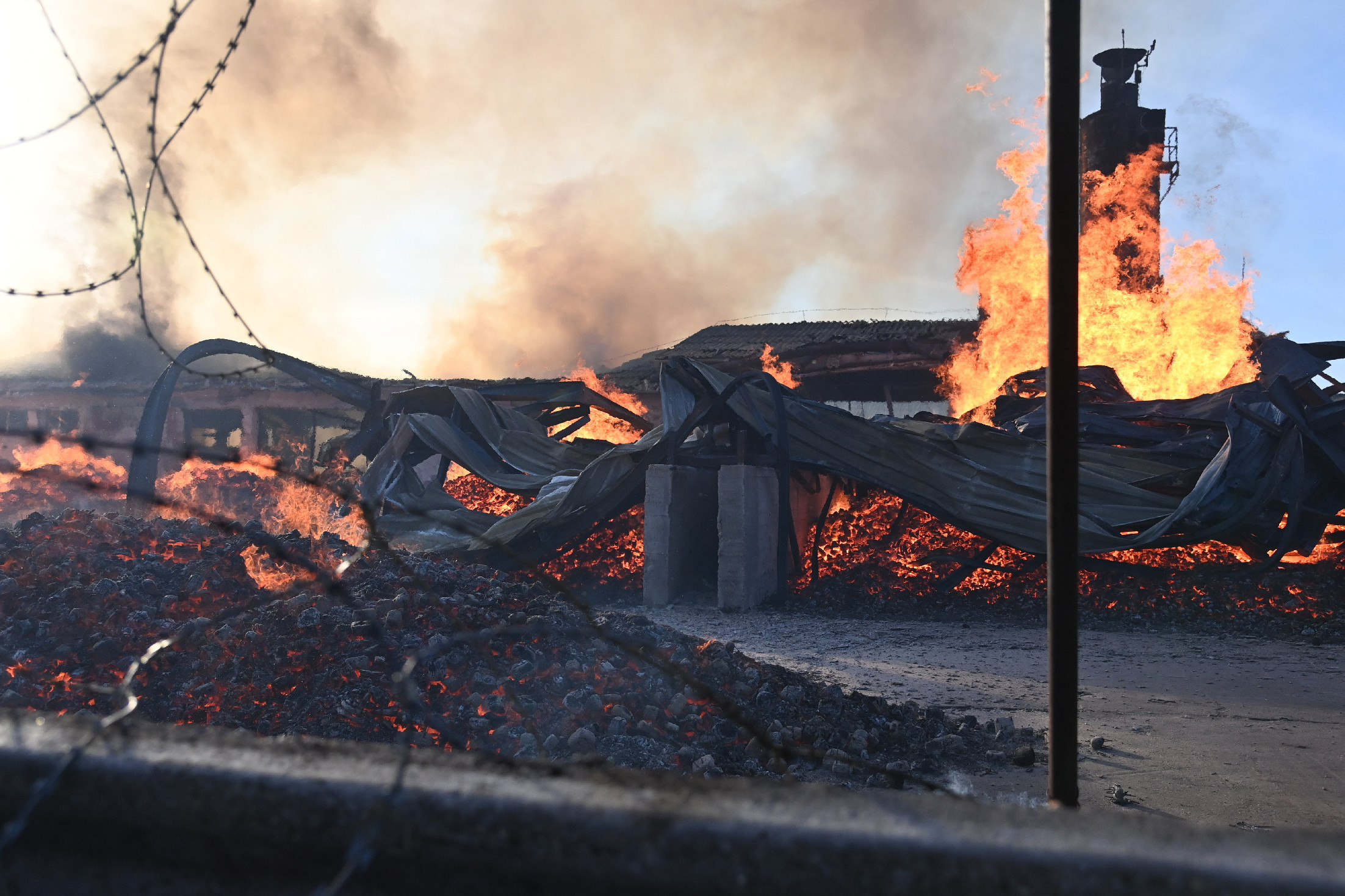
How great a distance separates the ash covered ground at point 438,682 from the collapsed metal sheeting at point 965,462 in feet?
12.8

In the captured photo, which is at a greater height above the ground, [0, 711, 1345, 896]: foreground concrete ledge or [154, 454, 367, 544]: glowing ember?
[154, 454, 367, 544]: glowing ember

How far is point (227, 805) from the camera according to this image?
4.50 feet

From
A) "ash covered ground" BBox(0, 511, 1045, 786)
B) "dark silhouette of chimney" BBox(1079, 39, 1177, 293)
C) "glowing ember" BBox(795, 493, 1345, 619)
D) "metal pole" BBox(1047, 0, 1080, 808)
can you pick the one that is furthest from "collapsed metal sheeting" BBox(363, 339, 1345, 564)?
"dark silhouette of chimney" BBox(1079, 39, 1177, 293)

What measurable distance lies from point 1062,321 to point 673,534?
7.79 meters

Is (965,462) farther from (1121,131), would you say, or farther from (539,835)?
(1121,131)

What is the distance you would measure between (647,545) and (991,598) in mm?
3806

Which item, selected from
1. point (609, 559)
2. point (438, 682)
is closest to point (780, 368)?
point (609, 559)

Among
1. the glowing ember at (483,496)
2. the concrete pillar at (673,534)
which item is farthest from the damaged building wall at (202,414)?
the concrete pillar at (673,534)

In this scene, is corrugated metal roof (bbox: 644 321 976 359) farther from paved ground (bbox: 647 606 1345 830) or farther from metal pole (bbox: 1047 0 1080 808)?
metal pole (bbox: 1047 0 1080 808)

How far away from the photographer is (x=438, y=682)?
176 inches

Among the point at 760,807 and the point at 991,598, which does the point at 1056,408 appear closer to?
the point at 760,807

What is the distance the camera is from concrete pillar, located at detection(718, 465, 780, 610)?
9.19 meters

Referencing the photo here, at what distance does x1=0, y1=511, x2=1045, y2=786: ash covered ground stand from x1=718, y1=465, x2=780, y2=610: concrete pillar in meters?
3.36

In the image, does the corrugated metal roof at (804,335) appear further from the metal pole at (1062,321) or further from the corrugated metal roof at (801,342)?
the metal pole at (1062,321)
